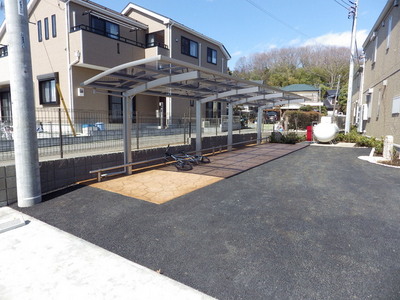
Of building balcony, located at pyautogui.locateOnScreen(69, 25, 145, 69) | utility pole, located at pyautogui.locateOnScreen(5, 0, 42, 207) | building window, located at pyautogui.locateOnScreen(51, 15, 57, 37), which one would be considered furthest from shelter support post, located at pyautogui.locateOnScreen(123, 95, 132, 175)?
building window, located at pyautogui.locateOnScreen(51, 15, 57, 37)

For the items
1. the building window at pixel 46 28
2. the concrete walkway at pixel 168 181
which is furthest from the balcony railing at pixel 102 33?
the concrete walkway at pixel 168 181

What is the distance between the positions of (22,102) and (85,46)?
8998mm

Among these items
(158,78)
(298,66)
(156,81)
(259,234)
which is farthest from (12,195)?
(298,66)

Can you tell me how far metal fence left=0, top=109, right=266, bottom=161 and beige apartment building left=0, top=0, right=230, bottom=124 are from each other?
75cm

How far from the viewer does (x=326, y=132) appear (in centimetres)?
1440

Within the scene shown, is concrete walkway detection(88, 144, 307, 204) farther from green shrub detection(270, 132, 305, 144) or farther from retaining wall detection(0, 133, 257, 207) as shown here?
green shrub detection(270, 132, 305, 144)

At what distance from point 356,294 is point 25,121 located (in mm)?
5283

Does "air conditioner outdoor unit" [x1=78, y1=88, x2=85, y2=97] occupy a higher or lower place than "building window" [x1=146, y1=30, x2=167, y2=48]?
lower

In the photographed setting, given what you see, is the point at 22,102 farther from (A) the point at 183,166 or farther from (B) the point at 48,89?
(B) the point at 48,89

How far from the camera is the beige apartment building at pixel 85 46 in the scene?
12.4 m

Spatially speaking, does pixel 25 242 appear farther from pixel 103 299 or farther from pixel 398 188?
pixel 398 188

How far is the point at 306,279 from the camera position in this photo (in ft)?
8.18

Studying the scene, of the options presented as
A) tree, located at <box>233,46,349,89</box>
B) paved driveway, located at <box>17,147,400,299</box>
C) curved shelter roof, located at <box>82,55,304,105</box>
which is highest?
tree, located at <box>233,46,349,89</box>

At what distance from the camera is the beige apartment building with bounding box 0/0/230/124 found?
40.8 feet
